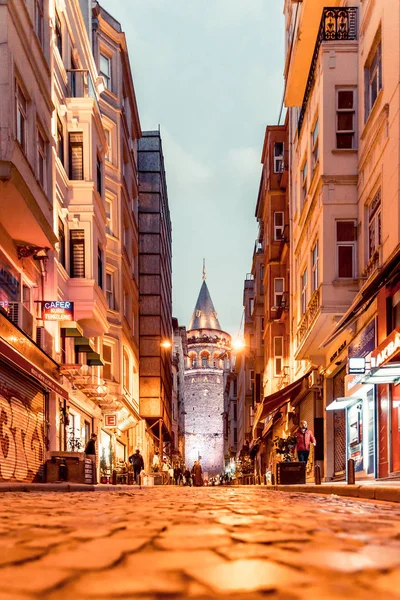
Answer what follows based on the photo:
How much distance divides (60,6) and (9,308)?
10.7 meters

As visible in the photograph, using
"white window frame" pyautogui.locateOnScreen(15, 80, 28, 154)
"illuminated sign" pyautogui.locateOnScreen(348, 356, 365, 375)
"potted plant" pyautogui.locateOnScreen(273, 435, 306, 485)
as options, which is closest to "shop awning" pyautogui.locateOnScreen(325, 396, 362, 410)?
"potted plant" pyautogui.locateOnScreen(273, 435, 306, 485)

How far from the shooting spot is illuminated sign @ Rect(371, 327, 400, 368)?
12.0m

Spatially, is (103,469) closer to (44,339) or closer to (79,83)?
(44,339)

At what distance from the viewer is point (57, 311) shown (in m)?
18.1

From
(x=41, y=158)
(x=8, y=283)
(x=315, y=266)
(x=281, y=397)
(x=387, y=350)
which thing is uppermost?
(x=41, y=158)

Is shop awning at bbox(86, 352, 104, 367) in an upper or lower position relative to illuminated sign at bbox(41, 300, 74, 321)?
lower

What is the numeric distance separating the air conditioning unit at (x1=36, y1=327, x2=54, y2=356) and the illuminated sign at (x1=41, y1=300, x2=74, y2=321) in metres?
0.63

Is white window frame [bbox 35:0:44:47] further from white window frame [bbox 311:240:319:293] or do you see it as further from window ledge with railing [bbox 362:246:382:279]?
window ledge with railing [bbox 362:246:382:279]

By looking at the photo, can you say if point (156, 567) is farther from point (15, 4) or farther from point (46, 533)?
point (15, 4)

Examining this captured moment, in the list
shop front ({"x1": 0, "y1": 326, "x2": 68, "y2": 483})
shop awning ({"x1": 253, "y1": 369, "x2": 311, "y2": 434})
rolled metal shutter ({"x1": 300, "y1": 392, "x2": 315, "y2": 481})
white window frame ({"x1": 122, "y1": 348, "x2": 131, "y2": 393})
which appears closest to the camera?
shop front ({"x1": 0, "y1": 326, "x2": 68, "y2": 483})

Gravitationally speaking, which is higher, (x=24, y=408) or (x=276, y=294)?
(x=276, y=294)

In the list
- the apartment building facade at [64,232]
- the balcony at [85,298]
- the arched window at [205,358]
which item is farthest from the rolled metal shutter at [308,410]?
Result: the arched window at [205,358]

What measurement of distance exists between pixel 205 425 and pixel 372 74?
117264 mm

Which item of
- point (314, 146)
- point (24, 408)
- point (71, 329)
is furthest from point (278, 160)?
point (24, 408)
